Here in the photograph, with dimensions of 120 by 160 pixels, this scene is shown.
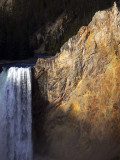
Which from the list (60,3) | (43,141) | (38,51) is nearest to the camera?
(43,141)

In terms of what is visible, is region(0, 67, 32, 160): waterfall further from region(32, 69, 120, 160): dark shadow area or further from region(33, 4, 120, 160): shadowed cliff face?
region(33, 4, 120, 160): shadowed cliff face

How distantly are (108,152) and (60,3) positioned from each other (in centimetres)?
3140

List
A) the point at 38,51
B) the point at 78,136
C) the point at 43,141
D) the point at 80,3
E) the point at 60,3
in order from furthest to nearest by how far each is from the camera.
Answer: the point at 60,3 < the point at 80,3 < the point at 38,51 < the point at 43,141 < the point at 78,136

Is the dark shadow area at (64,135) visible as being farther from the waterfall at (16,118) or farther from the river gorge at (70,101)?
the waterfall at (16,118)

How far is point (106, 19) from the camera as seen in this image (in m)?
11.6

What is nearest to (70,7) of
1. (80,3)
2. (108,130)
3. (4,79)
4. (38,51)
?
(80,3)

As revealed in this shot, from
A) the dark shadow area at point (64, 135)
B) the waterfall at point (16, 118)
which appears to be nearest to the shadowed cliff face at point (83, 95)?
the dark shadow area at point (64, 135)

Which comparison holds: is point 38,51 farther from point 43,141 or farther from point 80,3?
point 43,141

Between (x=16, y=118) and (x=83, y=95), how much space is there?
11.7ft

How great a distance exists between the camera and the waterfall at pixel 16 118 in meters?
13.4

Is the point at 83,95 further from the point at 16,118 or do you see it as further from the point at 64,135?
the point at 16,118

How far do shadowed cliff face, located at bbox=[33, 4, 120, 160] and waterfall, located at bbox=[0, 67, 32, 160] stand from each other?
1.46ft

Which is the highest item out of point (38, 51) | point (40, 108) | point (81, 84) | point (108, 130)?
point (38, 51)

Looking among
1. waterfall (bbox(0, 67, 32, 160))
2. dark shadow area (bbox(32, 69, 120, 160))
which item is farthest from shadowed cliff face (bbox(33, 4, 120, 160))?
waterfall (bbox(0, 67, 32, 160))
